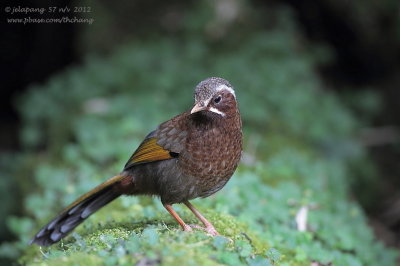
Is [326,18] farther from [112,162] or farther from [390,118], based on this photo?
[112,162]

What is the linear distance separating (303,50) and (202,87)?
20.7 feet

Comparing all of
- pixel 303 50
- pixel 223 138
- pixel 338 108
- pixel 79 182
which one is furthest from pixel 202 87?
pixel 303 50

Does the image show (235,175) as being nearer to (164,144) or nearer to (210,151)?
(164,144)

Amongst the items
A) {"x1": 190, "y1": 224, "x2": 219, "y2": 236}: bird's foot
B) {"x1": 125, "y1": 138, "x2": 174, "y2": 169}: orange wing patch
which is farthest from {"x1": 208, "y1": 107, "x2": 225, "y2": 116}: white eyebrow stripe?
{"x1": 190, "y1": 224, "x2": 219, "y2": 236}: bird's foot

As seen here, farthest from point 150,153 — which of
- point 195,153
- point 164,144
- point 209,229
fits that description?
point 209,229

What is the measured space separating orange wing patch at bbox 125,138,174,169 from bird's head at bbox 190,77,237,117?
46 cm

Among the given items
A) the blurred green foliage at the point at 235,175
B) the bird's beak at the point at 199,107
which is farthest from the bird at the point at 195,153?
the blurred green foliage at the point at 235,175

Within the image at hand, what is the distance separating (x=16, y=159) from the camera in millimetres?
8703

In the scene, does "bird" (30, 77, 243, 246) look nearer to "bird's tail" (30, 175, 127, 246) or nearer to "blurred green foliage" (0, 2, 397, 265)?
"bird's tail" (30, 175, 127, 246)

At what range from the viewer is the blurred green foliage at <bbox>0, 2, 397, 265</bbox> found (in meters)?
4.19

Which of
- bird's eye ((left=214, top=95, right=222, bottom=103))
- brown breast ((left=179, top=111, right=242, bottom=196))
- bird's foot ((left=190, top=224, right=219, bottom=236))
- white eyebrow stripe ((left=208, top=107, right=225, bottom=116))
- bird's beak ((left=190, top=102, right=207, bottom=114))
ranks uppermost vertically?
bird's eye ((left=214, top=95, right=222, bottom=103))

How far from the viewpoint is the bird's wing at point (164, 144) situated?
480cm

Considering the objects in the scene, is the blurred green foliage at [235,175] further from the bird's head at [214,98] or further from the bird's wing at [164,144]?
the bird's head at [214,98]

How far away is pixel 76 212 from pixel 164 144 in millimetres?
943
